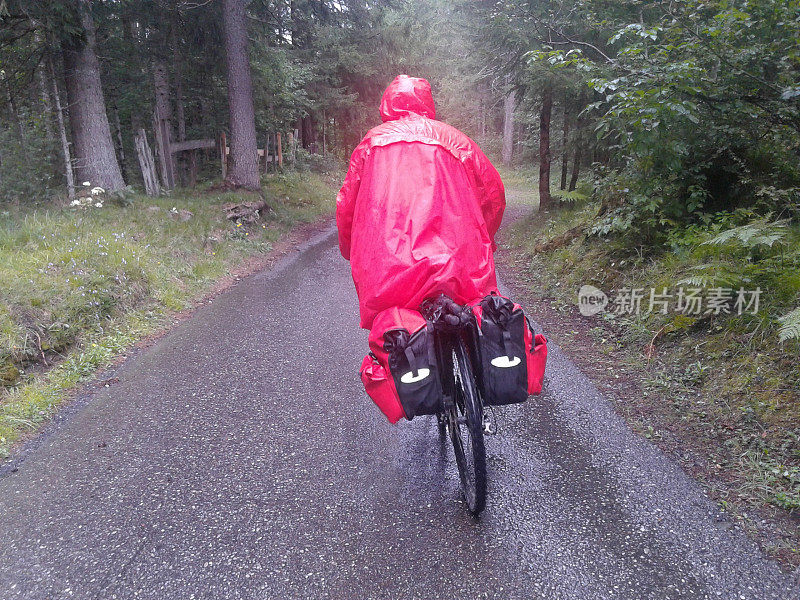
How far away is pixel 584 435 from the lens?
12.2 feet

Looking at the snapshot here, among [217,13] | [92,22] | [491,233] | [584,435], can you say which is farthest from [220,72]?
[584,435]

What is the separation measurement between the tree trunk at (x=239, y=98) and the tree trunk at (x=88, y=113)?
10.0 feet

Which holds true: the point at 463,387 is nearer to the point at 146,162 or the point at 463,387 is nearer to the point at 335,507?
the point at 335,507

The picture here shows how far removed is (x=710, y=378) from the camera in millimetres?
4125

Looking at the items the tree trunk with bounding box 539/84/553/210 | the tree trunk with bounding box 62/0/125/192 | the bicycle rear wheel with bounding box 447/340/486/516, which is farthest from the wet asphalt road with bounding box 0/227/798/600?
the tree trunk with bounding box 539/84/553/210

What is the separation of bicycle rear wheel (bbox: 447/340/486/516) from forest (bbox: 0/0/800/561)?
159cm

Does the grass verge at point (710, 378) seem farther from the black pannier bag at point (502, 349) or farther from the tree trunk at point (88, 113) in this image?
the tree trunk at point (88, 113)

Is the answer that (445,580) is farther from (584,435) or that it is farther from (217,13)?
(217,13)

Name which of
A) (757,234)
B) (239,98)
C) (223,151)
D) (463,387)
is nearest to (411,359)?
(463,387)

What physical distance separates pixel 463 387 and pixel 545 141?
34.4ft

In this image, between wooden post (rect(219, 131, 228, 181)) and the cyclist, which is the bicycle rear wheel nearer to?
the cyclist

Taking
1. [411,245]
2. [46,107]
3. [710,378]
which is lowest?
[710,378]

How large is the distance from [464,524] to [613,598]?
0.82m

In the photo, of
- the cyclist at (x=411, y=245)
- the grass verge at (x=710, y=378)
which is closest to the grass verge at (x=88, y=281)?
the cyclist at (x=411, y=245)
